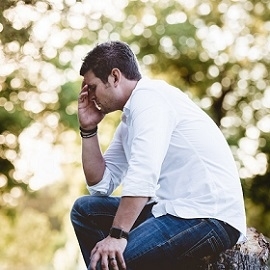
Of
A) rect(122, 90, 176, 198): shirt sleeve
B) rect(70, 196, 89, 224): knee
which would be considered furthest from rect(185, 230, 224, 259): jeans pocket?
rect(70, 196, 89, 224): knee

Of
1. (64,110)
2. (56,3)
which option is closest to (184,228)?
(56,3)

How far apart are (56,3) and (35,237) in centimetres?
2343

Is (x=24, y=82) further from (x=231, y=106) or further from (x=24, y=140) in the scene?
(x=231, y=106)

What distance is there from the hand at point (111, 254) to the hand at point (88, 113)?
0.89 metres

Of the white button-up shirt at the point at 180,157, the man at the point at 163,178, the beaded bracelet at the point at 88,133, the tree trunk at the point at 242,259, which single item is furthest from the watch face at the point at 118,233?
the beaded bracelet at the point at 88,133

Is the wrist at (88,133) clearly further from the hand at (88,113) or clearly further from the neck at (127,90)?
the neck at (127,90)

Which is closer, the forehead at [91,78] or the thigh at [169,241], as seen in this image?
the thigh at [169,241]

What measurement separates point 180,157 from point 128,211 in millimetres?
382

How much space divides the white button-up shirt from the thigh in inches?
1.9

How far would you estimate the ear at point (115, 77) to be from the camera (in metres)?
3.35

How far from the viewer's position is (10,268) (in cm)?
2714

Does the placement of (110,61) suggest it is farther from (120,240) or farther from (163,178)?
(120,240)

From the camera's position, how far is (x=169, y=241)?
305 cm

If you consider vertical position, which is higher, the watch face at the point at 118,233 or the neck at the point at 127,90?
the neck at the point at 127,90
